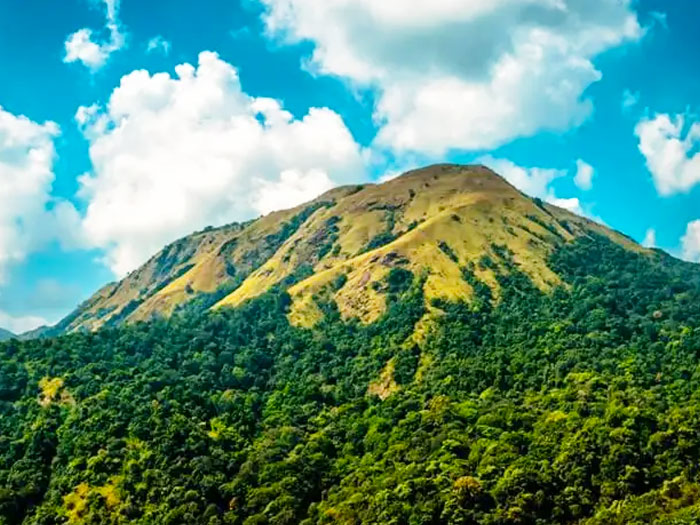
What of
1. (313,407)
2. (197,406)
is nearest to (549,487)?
(313,407)

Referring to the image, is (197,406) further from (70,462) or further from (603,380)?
(603,380)

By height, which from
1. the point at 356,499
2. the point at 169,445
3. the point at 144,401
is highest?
the point at 144,401

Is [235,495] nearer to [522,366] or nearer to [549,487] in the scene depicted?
[549,487]

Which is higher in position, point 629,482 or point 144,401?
point 144,401

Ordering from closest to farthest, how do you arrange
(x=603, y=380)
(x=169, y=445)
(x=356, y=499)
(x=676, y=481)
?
(x=676, y=481) → (x=356, y=499) → (x=169, y=445) → (x=603, y=380)

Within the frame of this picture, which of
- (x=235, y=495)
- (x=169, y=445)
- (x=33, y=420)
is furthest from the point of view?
(x=33, y=420)

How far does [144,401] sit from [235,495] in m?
54.5

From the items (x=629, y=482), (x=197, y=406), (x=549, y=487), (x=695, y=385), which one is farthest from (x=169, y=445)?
(x=695, y=385)

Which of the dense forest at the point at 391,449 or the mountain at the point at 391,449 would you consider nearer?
the mountain at the point at 391,449

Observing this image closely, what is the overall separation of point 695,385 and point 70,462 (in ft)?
459

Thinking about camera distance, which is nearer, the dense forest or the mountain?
the mountain

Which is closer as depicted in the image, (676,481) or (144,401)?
(676,481)

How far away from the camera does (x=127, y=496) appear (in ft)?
471

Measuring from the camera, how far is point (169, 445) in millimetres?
155500
